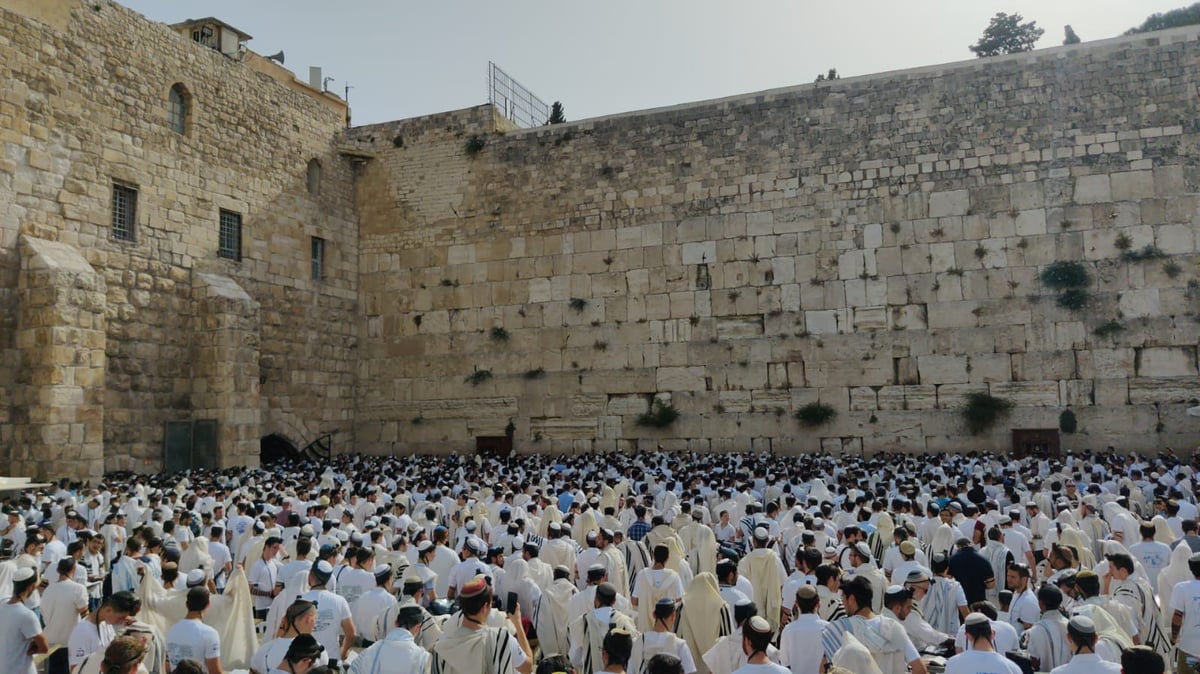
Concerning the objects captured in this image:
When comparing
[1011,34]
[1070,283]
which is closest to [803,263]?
[1070,283]

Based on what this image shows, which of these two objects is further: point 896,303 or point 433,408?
point 433,408

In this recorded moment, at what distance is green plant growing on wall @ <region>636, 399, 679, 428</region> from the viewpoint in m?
18.8

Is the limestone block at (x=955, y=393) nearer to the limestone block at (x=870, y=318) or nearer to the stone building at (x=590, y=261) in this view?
the stone building at (x=590, y=261)

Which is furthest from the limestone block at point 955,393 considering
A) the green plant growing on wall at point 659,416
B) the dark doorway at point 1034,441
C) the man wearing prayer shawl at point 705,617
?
the man wearing prayer shawl at point 705,617

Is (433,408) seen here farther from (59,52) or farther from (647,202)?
(59,52)

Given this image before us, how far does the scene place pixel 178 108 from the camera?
1747 centimetres

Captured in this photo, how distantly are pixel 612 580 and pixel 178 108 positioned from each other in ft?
49.8

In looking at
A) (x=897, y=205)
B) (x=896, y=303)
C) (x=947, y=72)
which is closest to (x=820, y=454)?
(x=896, y=303)

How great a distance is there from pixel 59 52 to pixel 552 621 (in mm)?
14347

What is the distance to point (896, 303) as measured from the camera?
1748cm

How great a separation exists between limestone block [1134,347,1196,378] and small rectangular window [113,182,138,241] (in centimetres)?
1911

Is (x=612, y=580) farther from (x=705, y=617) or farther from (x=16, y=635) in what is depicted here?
(x=16, y=635)

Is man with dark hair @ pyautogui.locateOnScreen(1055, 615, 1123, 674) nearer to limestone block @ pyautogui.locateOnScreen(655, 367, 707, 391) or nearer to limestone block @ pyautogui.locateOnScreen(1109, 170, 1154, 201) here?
limestone block @ pyautogui.locateOnScreen(655, 367, 707, 391)

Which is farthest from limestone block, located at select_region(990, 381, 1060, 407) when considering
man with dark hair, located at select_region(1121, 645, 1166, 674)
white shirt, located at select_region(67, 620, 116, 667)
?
white shirt, located at select_region(67, 620, 116, 667)
